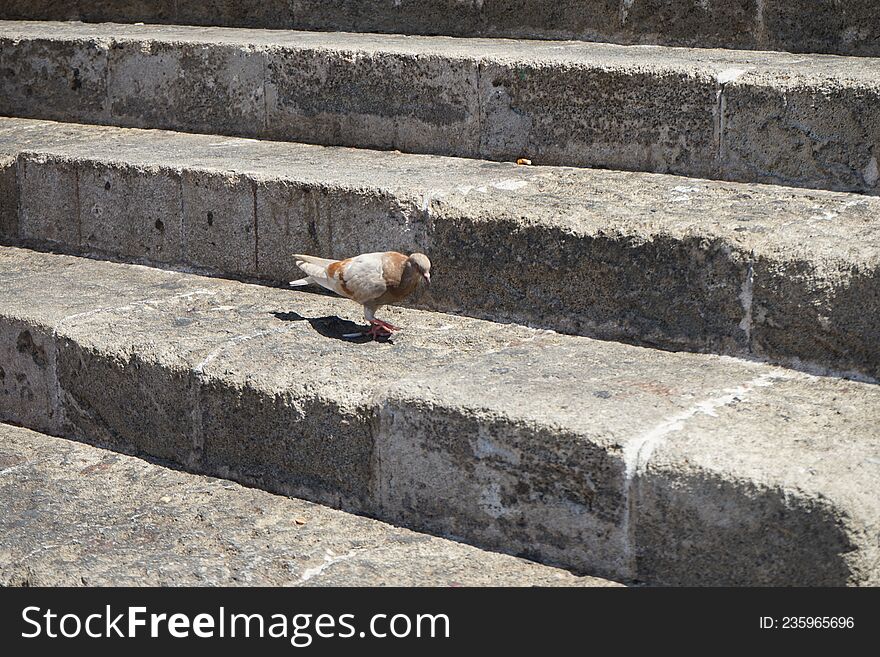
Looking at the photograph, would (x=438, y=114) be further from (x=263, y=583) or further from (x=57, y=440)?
(x=263, y=583)

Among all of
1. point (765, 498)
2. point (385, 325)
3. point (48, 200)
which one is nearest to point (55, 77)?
point (48, 200)

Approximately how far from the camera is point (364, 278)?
3.73 m

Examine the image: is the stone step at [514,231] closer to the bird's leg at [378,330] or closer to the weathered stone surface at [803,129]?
the weathered stone surface at [803,129]

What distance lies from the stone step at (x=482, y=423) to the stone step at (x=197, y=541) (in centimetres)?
8

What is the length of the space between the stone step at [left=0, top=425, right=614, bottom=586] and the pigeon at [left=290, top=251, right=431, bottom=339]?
25.5 inches

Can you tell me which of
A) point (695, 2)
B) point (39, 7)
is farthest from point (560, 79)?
point (39, 7)

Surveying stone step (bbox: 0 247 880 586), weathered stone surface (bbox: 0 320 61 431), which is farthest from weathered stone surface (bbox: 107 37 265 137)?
weathered stone surface (bbox: 0 320 61 431)

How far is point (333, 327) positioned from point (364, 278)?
31 cm

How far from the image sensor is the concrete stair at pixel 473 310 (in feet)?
9.96

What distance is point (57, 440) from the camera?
13.6 ft

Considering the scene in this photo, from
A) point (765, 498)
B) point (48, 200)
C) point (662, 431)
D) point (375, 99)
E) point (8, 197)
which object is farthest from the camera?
point (8, 197)

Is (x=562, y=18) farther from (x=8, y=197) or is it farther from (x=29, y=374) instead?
(x=29, y=374)

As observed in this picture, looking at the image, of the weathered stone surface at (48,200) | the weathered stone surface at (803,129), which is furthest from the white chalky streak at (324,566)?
the weathered stone surface at (48,200)

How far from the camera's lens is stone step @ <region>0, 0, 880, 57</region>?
15.2 ft
